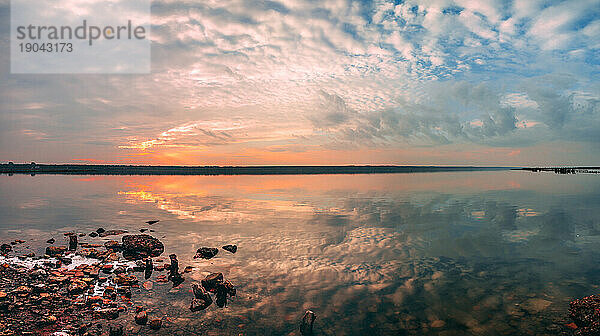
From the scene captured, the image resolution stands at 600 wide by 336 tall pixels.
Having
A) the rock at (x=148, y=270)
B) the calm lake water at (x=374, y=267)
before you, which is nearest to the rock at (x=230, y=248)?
the calm lake water at (x=374, y=267)

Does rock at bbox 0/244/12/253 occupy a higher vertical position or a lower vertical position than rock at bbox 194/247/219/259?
higher

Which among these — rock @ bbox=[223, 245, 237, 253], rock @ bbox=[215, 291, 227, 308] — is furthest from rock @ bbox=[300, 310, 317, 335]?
rock @ bbox=[223, 245, 237, 253]

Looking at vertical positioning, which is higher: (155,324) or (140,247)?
(140,247)

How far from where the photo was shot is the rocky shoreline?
1148 centimetres

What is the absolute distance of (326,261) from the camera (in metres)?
19.9

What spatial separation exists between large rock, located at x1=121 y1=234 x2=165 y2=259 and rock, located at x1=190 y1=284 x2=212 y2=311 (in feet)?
25.5

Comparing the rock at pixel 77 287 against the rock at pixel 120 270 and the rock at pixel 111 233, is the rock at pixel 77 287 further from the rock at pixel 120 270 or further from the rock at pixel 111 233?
the rock at pixel 111 233

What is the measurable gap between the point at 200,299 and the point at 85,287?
214 inches

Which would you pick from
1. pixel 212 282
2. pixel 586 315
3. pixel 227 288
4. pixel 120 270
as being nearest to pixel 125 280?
pixel 120 270

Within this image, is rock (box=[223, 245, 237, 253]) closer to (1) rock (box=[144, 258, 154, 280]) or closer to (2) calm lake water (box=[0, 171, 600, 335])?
(2) calm lake water (box=[0, 171, 600, 335])

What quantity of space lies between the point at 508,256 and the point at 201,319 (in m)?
19.4

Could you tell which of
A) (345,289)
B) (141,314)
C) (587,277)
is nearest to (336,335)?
(345,289)

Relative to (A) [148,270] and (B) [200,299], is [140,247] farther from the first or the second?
(B) [200,299]

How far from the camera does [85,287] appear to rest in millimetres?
14398
